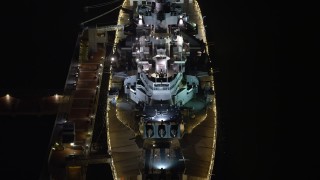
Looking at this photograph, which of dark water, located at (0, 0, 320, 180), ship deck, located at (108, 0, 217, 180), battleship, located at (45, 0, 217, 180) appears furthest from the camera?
dark water, located at (0, 0, 320, 180)

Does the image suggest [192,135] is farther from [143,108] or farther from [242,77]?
[242,77]

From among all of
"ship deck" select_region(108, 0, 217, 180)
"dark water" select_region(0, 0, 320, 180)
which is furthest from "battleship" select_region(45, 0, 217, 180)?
"dark water" select_region(0, 0, 320, 180)

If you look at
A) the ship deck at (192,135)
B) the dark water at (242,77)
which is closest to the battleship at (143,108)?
the ship deck at (192,135)

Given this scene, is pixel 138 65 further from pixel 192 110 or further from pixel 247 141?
pixel 247 141

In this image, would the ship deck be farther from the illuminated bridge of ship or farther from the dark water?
the dark water

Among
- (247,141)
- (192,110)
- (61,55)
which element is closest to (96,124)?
(192,110)

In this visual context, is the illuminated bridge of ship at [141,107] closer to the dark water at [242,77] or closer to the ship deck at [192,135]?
the ship deck at [192,135]

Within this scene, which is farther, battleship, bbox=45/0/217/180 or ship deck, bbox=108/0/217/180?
battleship, bbox=45/0/217/180
